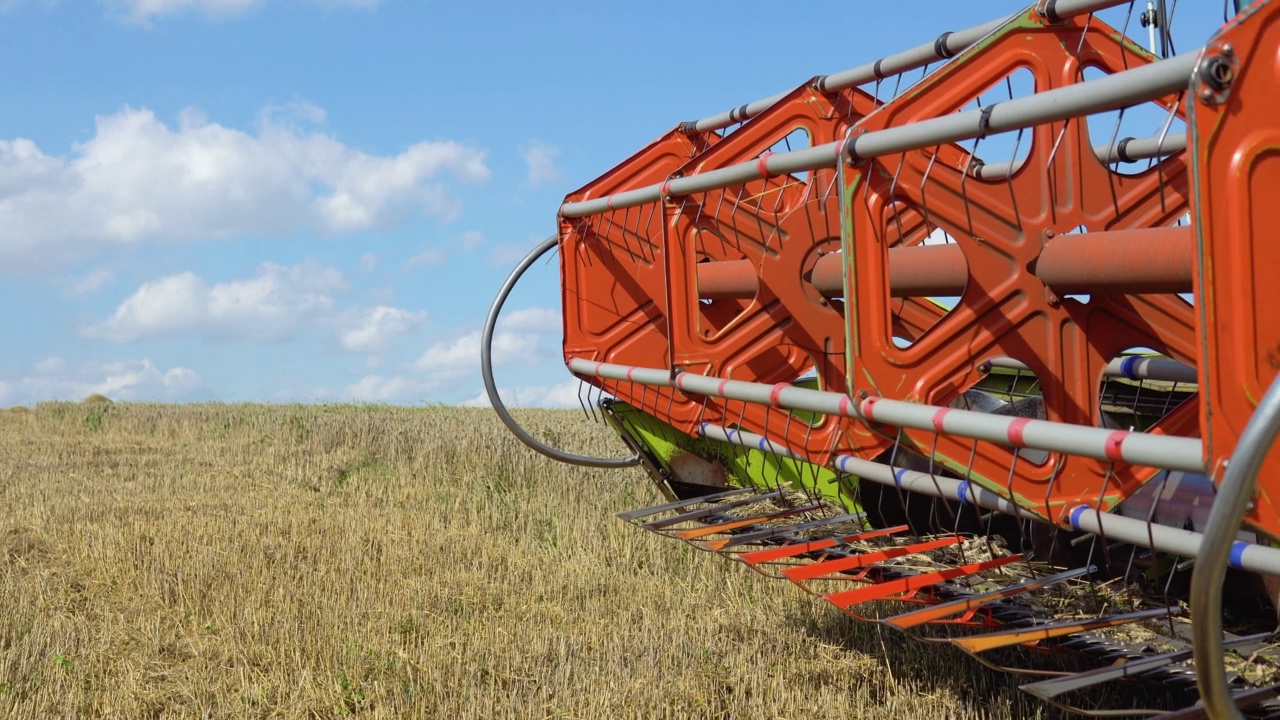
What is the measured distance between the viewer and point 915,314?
5.14 metres

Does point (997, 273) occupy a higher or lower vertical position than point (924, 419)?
higher

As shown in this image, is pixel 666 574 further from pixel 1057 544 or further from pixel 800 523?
pixel 1057 544

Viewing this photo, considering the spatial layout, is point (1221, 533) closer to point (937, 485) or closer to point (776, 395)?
point (937, 485)

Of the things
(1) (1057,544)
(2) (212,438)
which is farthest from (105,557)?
(2) (212,438)

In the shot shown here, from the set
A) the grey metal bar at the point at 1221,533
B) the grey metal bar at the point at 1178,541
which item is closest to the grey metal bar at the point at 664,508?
the grey metal bar at the point at 1178,541

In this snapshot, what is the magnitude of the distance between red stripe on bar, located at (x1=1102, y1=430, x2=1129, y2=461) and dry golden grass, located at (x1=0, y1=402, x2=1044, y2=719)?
1.91 metres

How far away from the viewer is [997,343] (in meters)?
3.57

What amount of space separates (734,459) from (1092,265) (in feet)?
7.91

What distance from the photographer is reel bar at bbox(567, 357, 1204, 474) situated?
7.57ft

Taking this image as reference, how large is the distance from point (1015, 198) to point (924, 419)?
1.11 m

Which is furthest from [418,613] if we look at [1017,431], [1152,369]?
[1017,431]

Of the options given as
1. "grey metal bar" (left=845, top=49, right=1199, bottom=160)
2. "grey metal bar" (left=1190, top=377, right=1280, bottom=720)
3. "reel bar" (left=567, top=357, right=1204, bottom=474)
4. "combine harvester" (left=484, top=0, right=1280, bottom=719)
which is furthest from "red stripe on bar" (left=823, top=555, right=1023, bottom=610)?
"grey metal bar" (left=1190, top=377, right=1280, bottom=720)

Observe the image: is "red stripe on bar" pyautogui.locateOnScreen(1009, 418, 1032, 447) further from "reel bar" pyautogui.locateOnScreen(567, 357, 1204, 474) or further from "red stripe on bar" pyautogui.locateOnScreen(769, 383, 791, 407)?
"red stripe on bar" pyautogui.locateOnScreen(769, 383, 791, 407)

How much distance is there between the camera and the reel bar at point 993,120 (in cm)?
235
